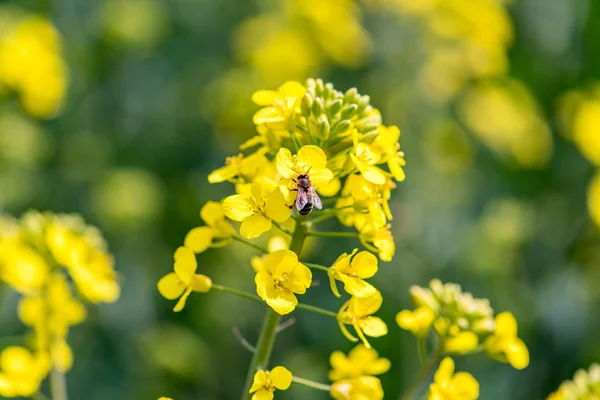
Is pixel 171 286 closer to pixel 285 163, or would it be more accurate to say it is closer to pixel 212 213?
pixel 212 213

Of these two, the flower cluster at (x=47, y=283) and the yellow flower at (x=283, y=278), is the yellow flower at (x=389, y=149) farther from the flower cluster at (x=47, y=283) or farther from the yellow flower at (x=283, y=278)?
the flower cluster at (x=47, y=283)

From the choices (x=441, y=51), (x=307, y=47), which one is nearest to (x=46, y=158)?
(x=307, y=47)

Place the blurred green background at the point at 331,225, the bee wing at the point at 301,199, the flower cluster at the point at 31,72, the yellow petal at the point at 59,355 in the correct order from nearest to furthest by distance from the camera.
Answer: the bee wing at the point at 301,199 < the yellow petal at the point at 59,355 < the blurred green background at the point at 331,225 < the flower cluster at the point at 31,72

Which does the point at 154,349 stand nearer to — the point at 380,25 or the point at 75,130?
the point at 75,130

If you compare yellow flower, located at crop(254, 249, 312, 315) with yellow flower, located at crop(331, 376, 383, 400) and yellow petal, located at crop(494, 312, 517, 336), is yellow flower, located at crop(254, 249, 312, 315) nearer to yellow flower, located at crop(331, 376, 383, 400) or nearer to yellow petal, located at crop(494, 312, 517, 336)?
yellow flower, located at crop(331, 376, 383, 400)

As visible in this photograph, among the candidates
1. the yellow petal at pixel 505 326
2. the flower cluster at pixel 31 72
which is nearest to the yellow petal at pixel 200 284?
the yellow petal at pixel 505 326

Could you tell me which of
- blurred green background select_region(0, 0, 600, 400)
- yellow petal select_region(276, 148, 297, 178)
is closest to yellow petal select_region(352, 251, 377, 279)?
yellow petal select_region(276, 148, 297, 178)
